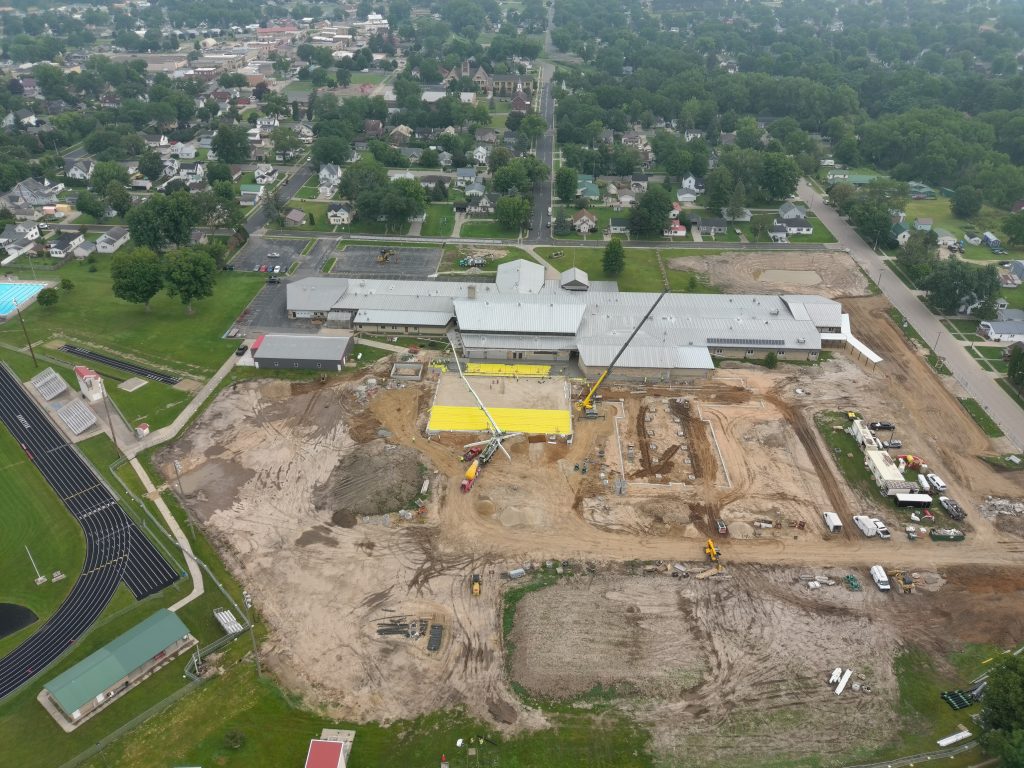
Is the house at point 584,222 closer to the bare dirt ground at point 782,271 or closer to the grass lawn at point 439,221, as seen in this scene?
the bare dirt ground at point 782,271

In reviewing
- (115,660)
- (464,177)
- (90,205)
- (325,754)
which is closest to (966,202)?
(464,177)

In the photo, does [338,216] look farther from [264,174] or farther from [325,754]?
[325,754]

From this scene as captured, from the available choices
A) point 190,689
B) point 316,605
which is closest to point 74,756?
point 190,689

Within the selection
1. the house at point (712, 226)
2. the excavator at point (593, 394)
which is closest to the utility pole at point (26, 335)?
the excavator at point (593, 394)

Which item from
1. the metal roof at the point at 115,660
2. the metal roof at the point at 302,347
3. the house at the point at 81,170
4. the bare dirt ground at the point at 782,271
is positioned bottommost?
the house at the point at 81,170

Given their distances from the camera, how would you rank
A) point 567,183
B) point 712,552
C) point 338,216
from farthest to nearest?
point 567,183 < point 338,216 < point 712,552
